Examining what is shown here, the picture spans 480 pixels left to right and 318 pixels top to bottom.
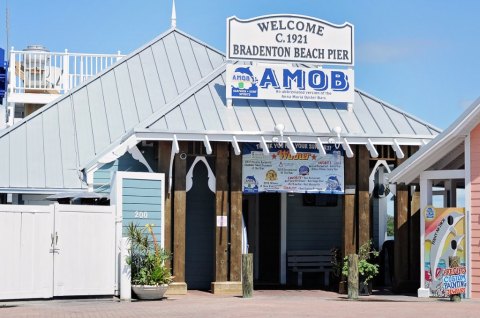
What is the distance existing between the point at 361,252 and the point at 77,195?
683 centimetres

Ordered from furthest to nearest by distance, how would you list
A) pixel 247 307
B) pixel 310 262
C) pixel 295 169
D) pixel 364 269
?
pixel 310 262
pixel 295 169
pixel 364 269
pixel 247 307

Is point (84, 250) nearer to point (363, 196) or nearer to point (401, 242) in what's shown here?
point (363, 196)

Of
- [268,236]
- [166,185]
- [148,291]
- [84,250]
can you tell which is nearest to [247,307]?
[148,291]

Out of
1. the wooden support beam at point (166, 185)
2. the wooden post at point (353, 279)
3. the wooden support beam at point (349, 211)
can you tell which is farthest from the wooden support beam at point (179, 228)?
the wooden support beam at point (349, 211)

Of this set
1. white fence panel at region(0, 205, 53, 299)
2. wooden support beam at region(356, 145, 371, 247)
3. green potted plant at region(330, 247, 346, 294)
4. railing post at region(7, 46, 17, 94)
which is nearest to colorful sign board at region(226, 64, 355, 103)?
wooden support beam at region(356, 145, 371, 247)

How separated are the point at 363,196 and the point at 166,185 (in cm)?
485

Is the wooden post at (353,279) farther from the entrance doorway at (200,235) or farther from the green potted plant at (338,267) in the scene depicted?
the entrance doorway at (200,235)

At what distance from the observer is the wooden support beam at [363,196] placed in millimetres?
22172

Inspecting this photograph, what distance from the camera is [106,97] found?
1011 inches

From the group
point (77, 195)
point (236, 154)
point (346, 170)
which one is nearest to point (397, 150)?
point (346, 170)

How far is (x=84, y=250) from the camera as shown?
19.2m

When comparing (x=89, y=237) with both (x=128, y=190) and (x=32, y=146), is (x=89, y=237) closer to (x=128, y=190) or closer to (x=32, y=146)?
(x=128, y=190)

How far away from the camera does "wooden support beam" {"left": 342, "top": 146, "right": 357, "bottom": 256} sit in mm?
22172

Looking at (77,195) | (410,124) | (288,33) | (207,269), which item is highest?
(288,33)
